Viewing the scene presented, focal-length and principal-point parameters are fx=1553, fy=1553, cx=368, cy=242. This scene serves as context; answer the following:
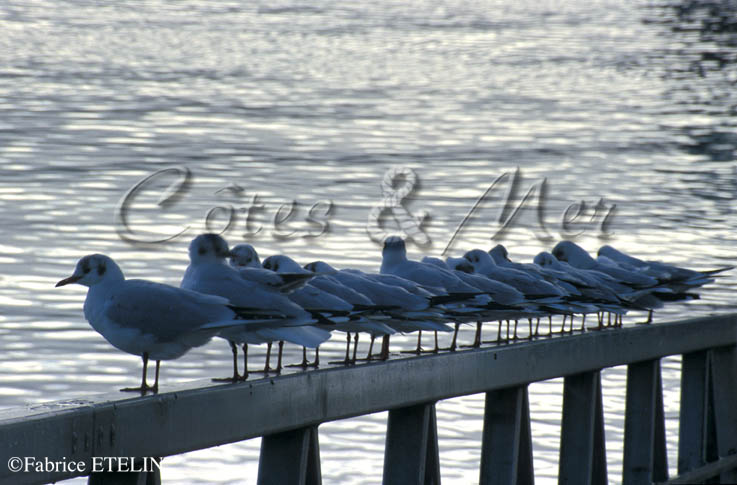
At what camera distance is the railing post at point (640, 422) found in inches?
432

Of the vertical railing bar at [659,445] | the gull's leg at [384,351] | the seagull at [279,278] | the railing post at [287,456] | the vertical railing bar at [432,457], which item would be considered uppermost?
the seagull at [279,278]

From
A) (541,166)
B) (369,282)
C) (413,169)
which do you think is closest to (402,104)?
(541,166)

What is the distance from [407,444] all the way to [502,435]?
992mm

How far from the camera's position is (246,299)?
788 cm

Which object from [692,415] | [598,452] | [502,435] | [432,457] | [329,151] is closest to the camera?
[432,457]

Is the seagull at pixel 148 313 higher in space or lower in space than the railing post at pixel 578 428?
higher

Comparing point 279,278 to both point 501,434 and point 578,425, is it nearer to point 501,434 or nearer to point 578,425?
point 501,434

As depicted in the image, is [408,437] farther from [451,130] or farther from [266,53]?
[266,53]

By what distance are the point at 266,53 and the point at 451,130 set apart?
22.2 m

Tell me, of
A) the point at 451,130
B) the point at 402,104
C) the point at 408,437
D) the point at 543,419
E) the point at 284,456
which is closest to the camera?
the point at 284,456

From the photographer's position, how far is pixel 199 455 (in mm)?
15688

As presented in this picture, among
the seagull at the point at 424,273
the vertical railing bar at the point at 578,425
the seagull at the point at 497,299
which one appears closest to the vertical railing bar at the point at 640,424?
the vertical railing bar at the point at 578,425

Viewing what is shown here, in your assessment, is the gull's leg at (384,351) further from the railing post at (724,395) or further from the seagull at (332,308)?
the railing post at (724,395)

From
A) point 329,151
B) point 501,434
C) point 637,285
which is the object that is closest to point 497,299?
point 501,434
